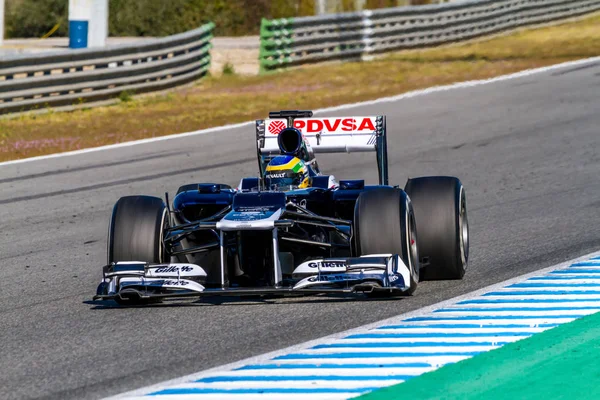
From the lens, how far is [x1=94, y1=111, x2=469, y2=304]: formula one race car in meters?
7.55

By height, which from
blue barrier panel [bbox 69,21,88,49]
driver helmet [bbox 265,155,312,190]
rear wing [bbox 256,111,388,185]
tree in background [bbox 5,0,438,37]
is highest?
tree in background [bbox 5,0,438,37]

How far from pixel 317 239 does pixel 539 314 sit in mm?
1737

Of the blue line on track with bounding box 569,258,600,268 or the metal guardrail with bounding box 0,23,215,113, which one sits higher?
the metal guardrail with bounding box 0,23,215,113

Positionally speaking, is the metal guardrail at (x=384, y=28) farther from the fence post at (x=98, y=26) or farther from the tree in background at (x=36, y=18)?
the tree in background at (x=36, y=18)

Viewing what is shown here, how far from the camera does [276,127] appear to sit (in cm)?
981

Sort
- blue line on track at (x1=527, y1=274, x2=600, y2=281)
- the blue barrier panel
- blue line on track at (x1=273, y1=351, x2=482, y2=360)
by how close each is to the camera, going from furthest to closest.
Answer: the blue barrier panel → blue line on track at (x1=527, y1=274, x2=600, y2=281) → blue line on track at (x1=273, y1=351, x2=482, y2=360)

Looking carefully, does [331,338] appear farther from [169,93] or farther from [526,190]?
[169,93]

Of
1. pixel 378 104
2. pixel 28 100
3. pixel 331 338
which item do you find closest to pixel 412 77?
pixel 378 104

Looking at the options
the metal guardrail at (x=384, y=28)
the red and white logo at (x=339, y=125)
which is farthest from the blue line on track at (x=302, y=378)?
the metal guardrail at (x=384, y=28)

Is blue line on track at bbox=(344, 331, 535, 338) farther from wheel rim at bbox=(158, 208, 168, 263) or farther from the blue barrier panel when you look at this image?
the blue barrier panel

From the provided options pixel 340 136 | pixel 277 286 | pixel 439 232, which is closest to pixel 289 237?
pixel 277 286

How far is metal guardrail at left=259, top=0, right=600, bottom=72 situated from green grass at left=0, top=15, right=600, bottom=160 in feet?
1.41

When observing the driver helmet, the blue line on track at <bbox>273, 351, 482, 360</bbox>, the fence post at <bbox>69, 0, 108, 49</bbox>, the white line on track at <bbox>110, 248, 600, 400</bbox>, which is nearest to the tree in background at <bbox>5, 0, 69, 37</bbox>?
the fence post at <bbox>69, 0, 108, 49</bbox>

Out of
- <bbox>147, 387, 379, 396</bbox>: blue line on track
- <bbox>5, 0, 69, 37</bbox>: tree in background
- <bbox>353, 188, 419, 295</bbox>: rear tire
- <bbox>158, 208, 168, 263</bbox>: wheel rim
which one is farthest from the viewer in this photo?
<bbox>5, 0, 69, 37</bbox>: tree in background
